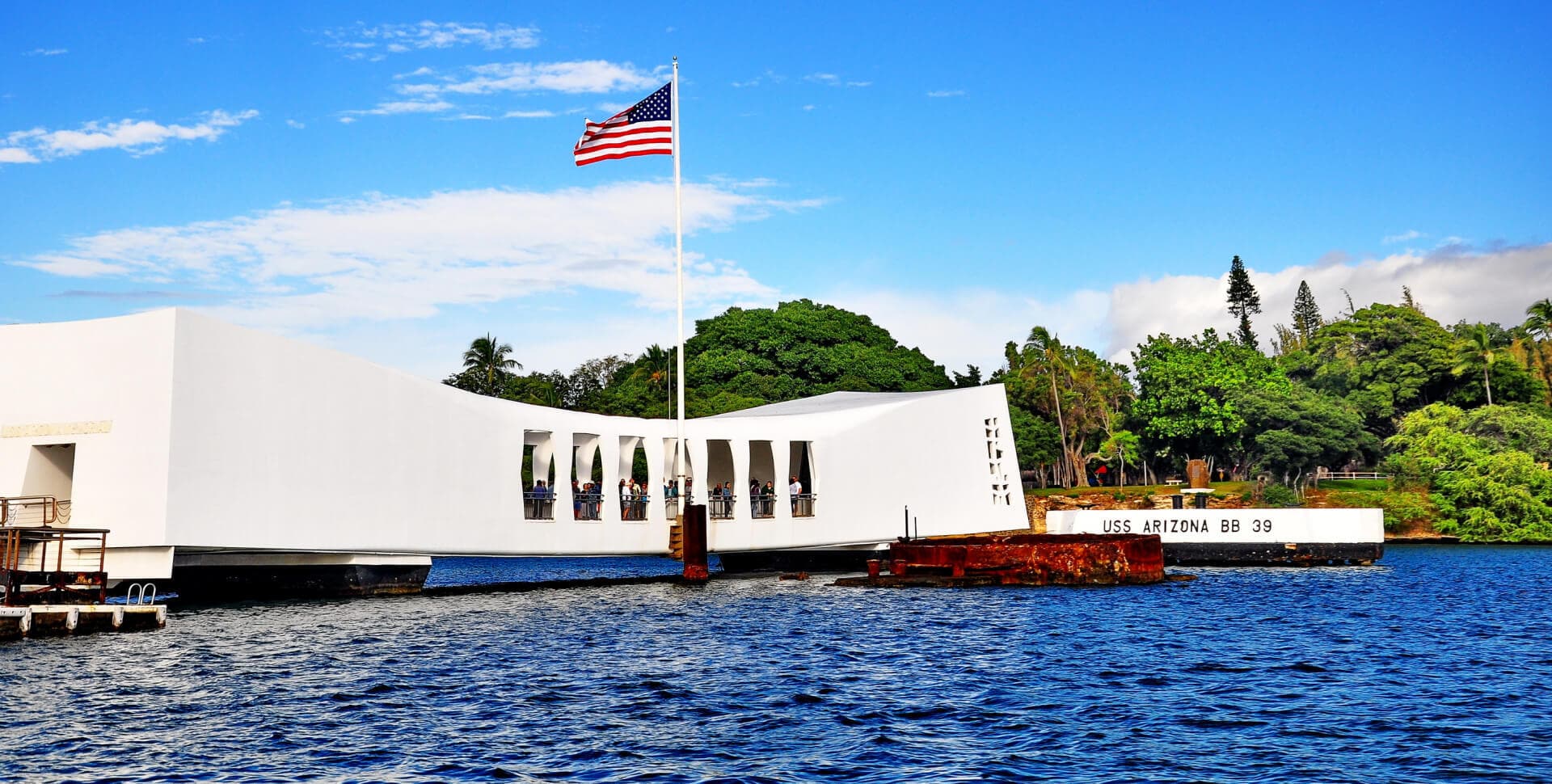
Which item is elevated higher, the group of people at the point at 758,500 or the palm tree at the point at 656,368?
the palm tree at the point at 656,368

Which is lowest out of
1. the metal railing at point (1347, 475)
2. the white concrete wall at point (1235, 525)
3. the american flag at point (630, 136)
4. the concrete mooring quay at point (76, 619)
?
the concrete mooring quay at point (76, 619)

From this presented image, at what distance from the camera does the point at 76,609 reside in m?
27.1

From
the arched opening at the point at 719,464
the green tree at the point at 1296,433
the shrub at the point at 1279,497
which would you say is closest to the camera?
the arched opening at the point at 719,464

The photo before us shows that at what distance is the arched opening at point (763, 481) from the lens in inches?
1809

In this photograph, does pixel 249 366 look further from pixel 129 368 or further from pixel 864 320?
pixel 864 320

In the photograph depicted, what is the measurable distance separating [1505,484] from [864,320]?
39.5m

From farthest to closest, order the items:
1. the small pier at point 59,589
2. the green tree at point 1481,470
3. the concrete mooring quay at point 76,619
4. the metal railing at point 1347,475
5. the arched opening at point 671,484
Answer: the metal railing at point 1347,475 → the green tree at point 1481,470 → the arched opening at point 671,484 → the small pier at point 59,589 → the concrete mooring quay at point 76,619

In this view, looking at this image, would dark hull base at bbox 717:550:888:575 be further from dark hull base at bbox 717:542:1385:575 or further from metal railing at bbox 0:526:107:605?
metal railing at bbox 0:526:107:605

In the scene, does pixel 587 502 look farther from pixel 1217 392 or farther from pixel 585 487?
pixel 1217 392

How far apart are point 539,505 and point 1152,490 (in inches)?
2155

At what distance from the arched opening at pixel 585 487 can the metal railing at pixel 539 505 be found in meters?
0.70

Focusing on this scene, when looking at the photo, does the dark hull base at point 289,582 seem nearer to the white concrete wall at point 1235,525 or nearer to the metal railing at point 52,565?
the metal railing at point 52,565

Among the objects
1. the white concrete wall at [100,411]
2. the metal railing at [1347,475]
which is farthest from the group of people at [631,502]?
the metal railing at [1347,475]

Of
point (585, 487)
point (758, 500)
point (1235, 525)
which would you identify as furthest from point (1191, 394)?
point (585, 487)
